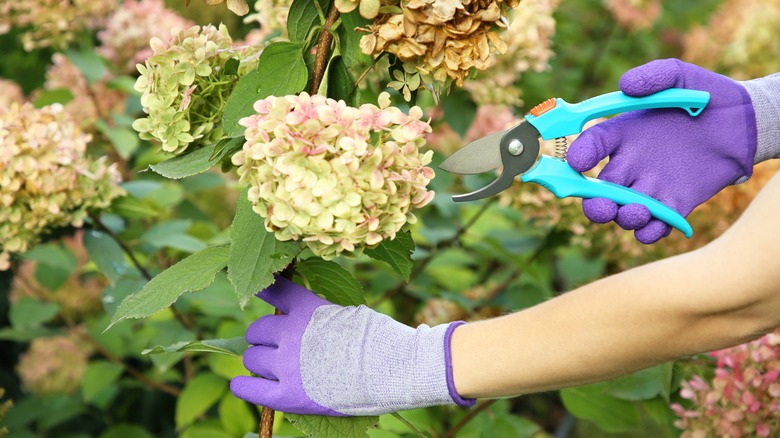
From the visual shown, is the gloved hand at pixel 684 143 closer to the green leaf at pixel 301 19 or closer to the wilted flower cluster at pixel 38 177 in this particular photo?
the green leaf at pixel 301 19

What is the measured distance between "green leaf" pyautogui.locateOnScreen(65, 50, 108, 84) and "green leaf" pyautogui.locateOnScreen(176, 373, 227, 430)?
2.40ft

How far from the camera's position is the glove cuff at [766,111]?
1107 millimetres

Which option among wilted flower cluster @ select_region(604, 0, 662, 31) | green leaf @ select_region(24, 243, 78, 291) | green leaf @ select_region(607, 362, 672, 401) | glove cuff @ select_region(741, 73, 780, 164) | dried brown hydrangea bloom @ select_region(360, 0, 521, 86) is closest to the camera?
dried brown hydrangea bloom @ select_region(360, 0, 521, 86)

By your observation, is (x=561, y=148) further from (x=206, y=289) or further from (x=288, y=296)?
(x=206, y=289)

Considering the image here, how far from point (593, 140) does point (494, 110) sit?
36.4 inches

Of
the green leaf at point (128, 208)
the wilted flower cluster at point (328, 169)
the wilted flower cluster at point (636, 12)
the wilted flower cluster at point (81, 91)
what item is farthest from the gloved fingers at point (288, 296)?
the wilted flower cluster at point (636, 12)

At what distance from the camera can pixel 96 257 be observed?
1494mm

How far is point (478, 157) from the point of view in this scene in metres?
1.04

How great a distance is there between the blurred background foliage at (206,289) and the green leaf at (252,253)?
54 centimetres

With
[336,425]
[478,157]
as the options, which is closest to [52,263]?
[336,425]

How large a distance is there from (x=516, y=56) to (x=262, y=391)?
115cm

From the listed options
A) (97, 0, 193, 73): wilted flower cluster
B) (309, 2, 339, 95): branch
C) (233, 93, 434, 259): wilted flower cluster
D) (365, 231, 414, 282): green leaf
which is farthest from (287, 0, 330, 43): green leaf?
(97, 0, 193, 73): wilted flower cluster

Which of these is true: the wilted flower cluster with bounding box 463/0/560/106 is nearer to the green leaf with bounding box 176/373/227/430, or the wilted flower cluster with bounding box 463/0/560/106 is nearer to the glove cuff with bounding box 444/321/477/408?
the green leaf with bounding box 176/373/227/430

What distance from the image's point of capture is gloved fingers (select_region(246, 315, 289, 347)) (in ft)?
3.29
